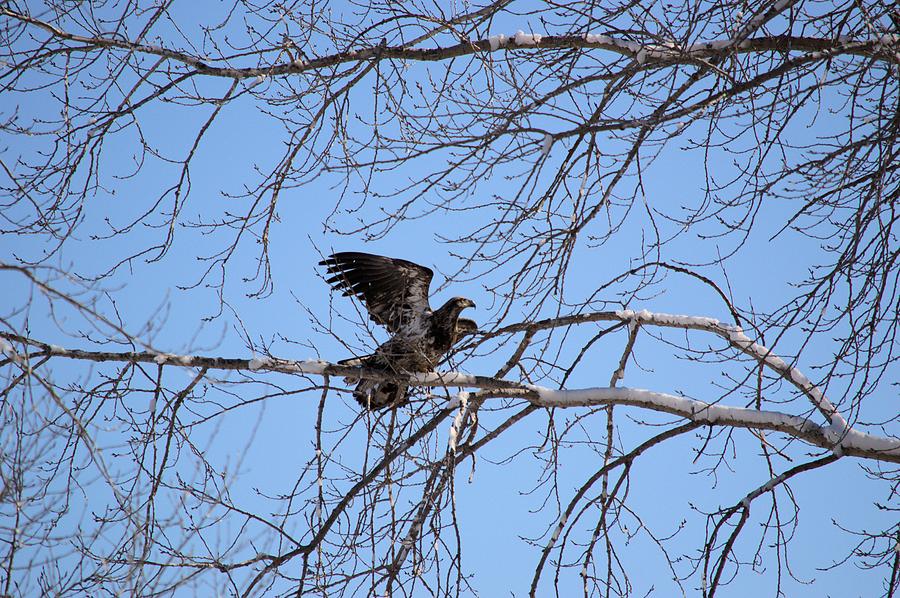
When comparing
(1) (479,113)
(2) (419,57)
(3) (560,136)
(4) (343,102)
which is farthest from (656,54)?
(4) (343,102)

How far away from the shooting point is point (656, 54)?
4441mm

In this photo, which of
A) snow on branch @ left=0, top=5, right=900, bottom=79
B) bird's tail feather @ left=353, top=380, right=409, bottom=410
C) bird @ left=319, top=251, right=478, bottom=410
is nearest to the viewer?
snow on branch @ left=0, top=5, right=900, bottom=79

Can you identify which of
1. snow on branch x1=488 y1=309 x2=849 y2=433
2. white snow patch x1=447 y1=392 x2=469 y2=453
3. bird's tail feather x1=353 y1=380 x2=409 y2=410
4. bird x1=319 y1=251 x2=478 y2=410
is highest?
bird x1=319 y1=251 x2=478 y2=410

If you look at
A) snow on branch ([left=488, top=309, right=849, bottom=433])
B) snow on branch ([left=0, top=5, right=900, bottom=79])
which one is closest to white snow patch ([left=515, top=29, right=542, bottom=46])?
snow on branch ([left=0, top=5, right=900, bottom=79])

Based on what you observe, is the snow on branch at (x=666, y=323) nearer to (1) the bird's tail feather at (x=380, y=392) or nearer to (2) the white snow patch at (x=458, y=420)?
(2) the white snow patch at (x=458, y=420)

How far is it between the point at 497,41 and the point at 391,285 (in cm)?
249

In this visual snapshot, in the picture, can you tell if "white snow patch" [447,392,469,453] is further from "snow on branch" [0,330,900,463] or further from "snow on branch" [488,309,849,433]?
"snow on branch" [488,309,849,433]

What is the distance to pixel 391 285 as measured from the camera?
6695 millimetres

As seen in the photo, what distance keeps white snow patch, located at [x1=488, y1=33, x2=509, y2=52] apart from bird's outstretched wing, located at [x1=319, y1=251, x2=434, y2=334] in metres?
2.25

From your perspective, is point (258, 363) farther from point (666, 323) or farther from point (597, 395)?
point (666, 323)

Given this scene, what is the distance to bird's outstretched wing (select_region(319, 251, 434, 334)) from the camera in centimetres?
661

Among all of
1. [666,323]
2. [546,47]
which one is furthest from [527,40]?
[666,323]

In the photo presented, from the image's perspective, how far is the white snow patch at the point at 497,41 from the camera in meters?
4.69

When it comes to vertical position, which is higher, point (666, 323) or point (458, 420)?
point (666, 323)
